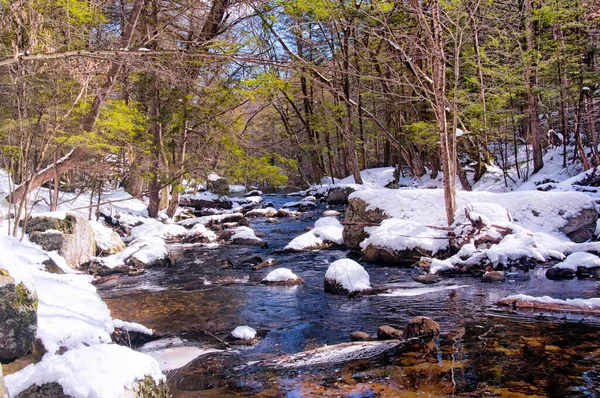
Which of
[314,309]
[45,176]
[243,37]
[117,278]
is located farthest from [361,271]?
[45,176]

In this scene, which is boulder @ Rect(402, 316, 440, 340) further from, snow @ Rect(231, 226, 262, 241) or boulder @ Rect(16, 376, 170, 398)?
snow @ Rect(231, 226, 262, 241)

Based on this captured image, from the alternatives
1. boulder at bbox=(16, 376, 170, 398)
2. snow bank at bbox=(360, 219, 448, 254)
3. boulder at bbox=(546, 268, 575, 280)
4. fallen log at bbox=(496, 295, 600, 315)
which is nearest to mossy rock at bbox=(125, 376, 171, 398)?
boulder at bbox=(16, 376, 170, 398)

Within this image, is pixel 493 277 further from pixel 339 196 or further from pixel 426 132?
pixel 339 196

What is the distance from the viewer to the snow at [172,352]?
4.39 metres

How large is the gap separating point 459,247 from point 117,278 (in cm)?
674

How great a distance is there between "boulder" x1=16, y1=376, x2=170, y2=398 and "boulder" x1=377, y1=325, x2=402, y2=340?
2581 millimetres

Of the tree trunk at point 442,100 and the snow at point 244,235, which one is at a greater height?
the tree trunk at point 442,100

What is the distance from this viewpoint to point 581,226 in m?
9.27

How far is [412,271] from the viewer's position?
26.8 feet

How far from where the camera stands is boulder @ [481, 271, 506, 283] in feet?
23.0

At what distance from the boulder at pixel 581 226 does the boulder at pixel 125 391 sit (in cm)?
910

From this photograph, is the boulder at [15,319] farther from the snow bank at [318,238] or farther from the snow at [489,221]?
the snow bank at [318,238]

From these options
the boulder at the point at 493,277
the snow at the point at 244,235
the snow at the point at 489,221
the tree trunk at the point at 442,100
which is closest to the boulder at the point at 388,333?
the boulder at the point at 493,277

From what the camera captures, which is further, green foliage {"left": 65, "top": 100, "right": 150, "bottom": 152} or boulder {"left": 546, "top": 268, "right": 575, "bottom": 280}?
green foliage {"left": 65, "top": 100, "right": 150, "bottom": 152}
